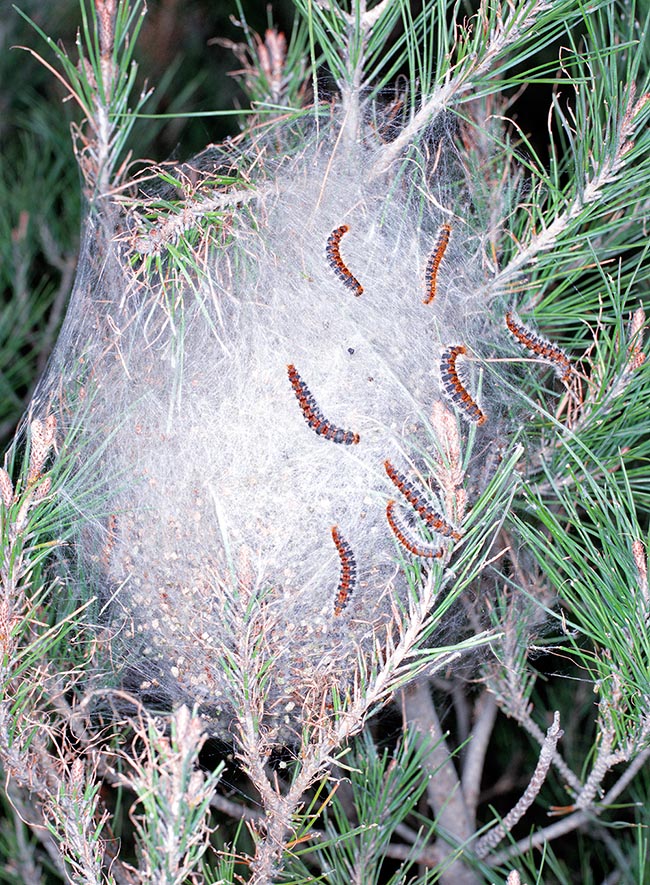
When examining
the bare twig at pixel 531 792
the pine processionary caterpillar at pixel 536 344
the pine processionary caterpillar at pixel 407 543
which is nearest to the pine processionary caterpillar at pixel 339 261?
the pine processionary caterpillar at pixel 536 344

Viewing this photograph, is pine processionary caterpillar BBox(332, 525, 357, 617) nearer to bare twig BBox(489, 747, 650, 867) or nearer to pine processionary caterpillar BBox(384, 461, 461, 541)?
pine processionary caterpillar BBox(384, 461, 461, 541)

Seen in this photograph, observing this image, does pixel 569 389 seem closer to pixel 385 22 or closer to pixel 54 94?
pixel 385 22

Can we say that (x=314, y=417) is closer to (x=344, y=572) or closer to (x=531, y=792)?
(x=344, y=572)

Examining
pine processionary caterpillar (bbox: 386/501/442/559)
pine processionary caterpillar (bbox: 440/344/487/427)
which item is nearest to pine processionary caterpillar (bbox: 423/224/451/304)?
pine processionary caterpillar (bbox: 440/344/487/427)

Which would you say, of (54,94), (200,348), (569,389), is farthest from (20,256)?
(569,389)

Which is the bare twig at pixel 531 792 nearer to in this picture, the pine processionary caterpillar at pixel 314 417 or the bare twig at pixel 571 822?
the bare twig at pixel 571 822
